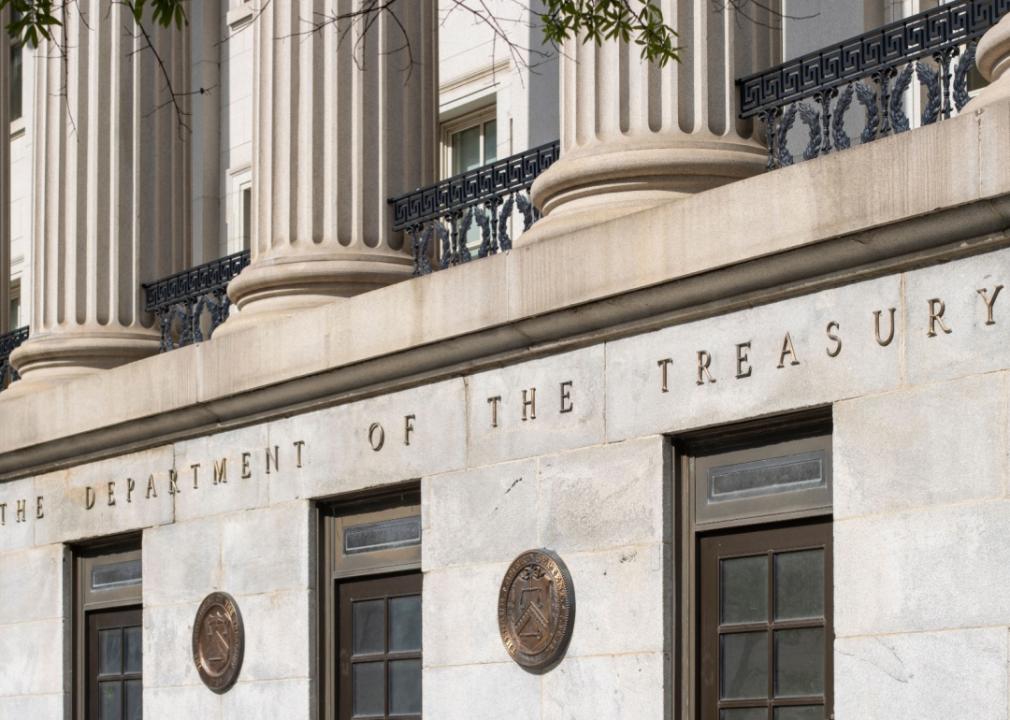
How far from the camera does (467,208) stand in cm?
1803

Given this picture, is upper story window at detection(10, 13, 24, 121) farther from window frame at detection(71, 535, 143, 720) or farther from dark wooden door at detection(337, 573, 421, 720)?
dark wooden door at detection(337, 573, 421, 720)

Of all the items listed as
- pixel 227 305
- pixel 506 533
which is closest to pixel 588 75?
pixel 506 533

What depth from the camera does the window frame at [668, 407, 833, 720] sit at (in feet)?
46.7

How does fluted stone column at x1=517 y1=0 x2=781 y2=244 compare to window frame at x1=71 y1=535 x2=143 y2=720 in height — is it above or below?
above

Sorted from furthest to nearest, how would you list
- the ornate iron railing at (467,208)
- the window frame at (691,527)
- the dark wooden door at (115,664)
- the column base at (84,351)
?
1. the column base at (84,351)
2. the dark wooden door at (115,664)
3. the ornate iron railing at (467,208)
4. the window frame at (691,527)

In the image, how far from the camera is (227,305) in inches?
839

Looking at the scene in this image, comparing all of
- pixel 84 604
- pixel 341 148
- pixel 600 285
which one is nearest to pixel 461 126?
pixel 341 148

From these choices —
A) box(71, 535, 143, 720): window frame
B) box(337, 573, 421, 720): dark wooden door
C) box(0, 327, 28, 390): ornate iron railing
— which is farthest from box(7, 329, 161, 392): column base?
box(337, 573, 421, 720): dark wooden door

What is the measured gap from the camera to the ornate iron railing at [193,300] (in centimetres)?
2125

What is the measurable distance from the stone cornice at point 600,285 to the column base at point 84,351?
75cm

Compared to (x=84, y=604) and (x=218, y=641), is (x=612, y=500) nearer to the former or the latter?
(x=218, y=641)

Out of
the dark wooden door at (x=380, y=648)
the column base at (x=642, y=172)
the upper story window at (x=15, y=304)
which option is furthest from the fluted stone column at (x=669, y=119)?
the upper story window at (x=15, y=304)

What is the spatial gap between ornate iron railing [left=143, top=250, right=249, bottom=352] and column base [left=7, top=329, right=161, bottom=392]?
0.79 feet

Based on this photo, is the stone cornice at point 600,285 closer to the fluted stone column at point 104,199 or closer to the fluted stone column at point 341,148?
the fluted stone column at point 341,148
